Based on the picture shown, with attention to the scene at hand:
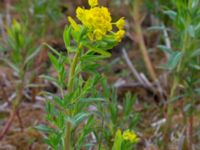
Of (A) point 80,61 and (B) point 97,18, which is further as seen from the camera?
(A) point 80,61

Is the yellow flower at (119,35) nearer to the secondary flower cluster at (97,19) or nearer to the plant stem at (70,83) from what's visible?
the secondary flower cluster at (97,19)

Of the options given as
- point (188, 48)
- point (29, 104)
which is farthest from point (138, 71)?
point (188, 48)

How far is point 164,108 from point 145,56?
473mm

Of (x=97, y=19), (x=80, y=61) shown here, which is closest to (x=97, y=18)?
(x=97, y=19)

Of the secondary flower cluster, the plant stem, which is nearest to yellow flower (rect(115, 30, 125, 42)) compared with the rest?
the secondary flower cluster

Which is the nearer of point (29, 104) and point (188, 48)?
point (188, 48)

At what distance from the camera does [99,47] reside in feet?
4.44

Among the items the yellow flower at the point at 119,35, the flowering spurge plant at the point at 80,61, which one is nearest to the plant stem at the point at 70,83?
the flowering spurge plant at the point at 80,61

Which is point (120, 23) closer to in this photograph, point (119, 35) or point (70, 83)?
point (119, 35)

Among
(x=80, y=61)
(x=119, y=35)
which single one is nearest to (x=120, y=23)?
(x=119, y=35)

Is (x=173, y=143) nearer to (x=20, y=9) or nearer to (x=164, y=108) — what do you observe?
(x=164, y=108)

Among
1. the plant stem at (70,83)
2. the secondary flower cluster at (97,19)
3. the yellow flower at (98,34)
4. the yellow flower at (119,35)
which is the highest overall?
the secondary flower cluster at (97,19)

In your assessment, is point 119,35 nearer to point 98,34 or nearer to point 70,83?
point 98,34

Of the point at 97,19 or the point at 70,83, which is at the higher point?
the point at 97,19
